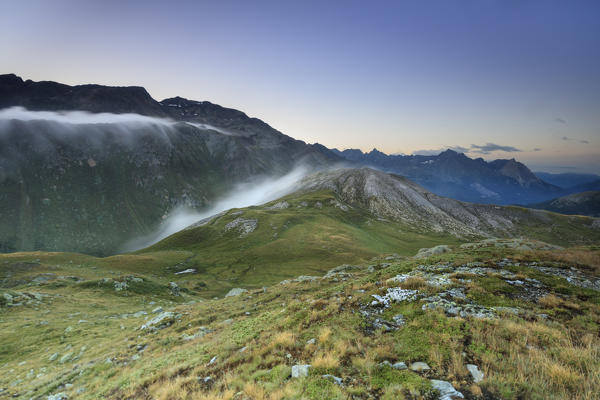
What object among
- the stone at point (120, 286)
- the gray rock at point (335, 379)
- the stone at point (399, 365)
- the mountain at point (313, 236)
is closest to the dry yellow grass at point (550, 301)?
the stone at point (399, 365)

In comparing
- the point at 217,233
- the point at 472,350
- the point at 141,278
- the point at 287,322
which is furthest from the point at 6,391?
the point at 217,233

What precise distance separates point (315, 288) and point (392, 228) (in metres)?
146

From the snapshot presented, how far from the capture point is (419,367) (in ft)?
27.2

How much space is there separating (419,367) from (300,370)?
4.14 metres

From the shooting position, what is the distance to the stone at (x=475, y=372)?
734 cm

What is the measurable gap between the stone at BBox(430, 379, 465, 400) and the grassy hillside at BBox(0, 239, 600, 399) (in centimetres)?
14

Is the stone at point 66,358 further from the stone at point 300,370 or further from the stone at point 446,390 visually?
the stone at point 446,390

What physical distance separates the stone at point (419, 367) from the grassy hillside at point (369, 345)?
125 mm

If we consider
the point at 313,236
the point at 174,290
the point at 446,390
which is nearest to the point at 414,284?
the point at 446,390

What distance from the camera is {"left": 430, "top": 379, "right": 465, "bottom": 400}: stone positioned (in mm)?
6713

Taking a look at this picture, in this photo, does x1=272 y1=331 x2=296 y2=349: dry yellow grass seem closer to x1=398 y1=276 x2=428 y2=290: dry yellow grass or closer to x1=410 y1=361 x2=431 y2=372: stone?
x1=410 y1=361 x2=431 y2=372: stone

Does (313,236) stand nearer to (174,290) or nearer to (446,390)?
(174,290)

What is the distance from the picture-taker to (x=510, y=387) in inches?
270

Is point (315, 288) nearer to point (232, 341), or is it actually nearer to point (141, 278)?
point (232, 341)
